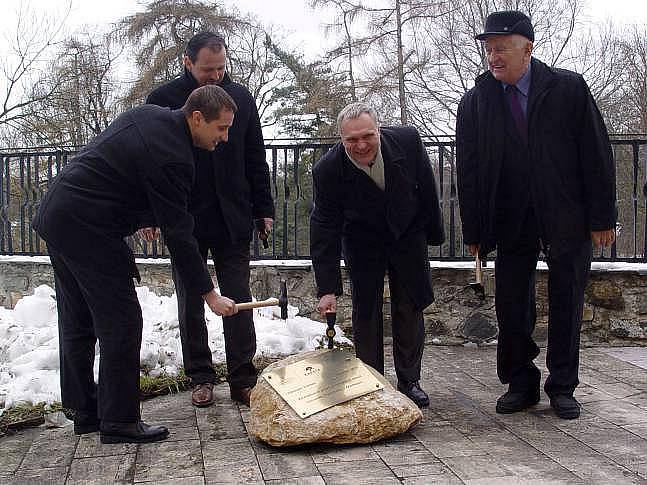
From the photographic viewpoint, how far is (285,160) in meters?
6.49

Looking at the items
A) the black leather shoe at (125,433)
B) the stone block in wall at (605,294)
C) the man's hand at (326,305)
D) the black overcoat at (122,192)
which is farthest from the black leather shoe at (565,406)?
the stone block in wall at (605,294)

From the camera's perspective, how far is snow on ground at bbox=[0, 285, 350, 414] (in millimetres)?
4574

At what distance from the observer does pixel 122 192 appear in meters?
3.64

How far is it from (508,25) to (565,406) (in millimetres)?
1896

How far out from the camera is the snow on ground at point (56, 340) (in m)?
4.57

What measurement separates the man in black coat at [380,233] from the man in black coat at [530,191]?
253 millimetres

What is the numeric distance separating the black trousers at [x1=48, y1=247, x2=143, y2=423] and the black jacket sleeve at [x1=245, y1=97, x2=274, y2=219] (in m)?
1.10

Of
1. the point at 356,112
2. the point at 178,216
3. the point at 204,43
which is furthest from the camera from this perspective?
the point at 204,43

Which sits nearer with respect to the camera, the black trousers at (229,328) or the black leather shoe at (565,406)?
the black leather shoe at (565,406)

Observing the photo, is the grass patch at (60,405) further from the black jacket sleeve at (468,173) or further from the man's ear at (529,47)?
the man's ear at (529,47)

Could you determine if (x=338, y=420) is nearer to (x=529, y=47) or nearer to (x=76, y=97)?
(x=529, y=47)

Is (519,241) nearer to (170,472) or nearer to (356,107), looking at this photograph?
(356,107)

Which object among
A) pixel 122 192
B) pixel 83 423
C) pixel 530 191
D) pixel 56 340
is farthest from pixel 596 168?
pixel 56 340

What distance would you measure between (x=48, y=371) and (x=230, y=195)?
1.57m
